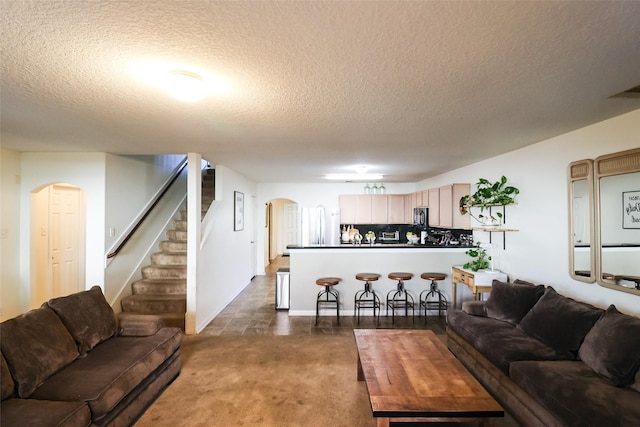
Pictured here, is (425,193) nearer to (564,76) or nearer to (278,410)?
(564,76)

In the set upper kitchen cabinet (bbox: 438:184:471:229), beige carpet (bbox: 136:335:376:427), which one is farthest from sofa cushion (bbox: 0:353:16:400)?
upper kitchen cabinet (bbox: 438:184:471:229)

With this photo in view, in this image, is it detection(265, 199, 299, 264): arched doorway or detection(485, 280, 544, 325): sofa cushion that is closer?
detection(485, 280, 544, 325): sofa cushion

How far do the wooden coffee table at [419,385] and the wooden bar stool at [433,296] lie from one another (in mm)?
1997

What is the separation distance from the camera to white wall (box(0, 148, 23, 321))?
3961 mm

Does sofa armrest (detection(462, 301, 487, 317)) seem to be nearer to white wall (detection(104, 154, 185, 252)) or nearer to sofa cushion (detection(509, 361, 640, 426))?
sofa cushion (detection(509, 361, 640, 426))

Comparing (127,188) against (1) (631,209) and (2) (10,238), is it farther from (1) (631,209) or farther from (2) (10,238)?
(1) (631,209)

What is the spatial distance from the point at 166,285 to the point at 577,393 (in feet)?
15.8

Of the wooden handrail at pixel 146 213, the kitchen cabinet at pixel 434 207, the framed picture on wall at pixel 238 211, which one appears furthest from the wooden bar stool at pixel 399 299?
the wooden handrail at pixel 146 213

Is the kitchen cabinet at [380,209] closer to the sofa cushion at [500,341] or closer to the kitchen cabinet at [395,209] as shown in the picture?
the kitchen cabinet at [395,209]

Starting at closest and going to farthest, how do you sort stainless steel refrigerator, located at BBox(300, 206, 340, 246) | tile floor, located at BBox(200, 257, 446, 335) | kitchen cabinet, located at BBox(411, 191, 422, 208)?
tile floor, located at BBox(200, 257, 446, 335) → kitchen cabinet, located at BBox(411, 191, 422, 208) → stainless steel refrigerator, located at BBox(300, 206, 340, 246)

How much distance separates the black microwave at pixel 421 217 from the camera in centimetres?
661

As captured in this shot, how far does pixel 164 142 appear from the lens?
11.9ft

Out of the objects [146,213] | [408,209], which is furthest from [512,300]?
[146,213]

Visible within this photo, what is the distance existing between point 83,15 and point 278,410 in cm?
284
